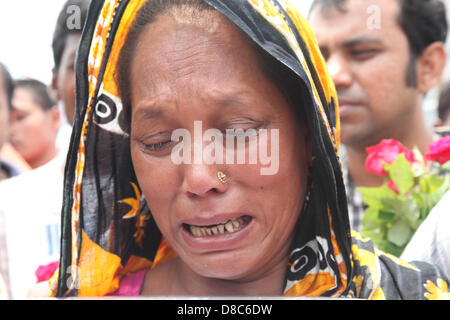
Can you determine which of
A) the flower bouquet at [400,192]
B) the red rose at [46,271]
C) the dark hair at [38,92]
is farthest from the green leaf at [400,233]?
the dark hair at [38,92]

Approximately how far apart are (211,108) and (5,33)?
641 millimetres

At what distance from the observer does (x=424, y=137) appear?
68.6 inches

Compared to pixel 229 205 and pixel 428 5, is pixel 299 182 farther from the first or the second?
pixel 428 5

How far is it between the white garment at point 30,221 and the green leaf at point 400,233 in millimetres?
1028

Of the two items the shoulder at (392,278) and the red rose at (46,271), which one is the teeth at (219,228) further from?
the red rose at (46,271)

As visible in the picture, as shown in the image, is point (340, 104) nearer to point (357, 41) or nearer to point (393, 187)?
point (357, 41)

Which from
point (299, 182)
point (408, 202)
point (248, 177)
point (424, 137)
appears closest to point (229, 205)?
point (248, 177)

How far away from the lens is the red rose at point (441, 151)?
153cm

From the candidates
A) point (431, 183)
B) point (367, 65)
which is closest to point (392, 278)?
point (431, 183)

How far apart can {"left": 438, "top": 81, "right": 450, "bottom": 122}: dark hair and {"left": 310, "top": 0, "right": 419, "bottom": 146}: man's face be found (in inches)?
5.7

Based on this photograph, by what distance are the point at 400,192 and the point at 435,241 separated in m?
0.22

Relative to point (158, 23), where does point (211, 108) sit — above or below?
below

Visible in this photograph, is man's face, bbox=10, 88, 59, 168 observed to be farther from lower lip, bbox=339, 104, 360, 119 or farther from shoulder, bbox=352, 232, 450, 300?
shoulder, bbox=352, 232, 450, 300

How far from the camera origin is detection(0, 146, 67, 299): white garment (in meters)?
1.59
